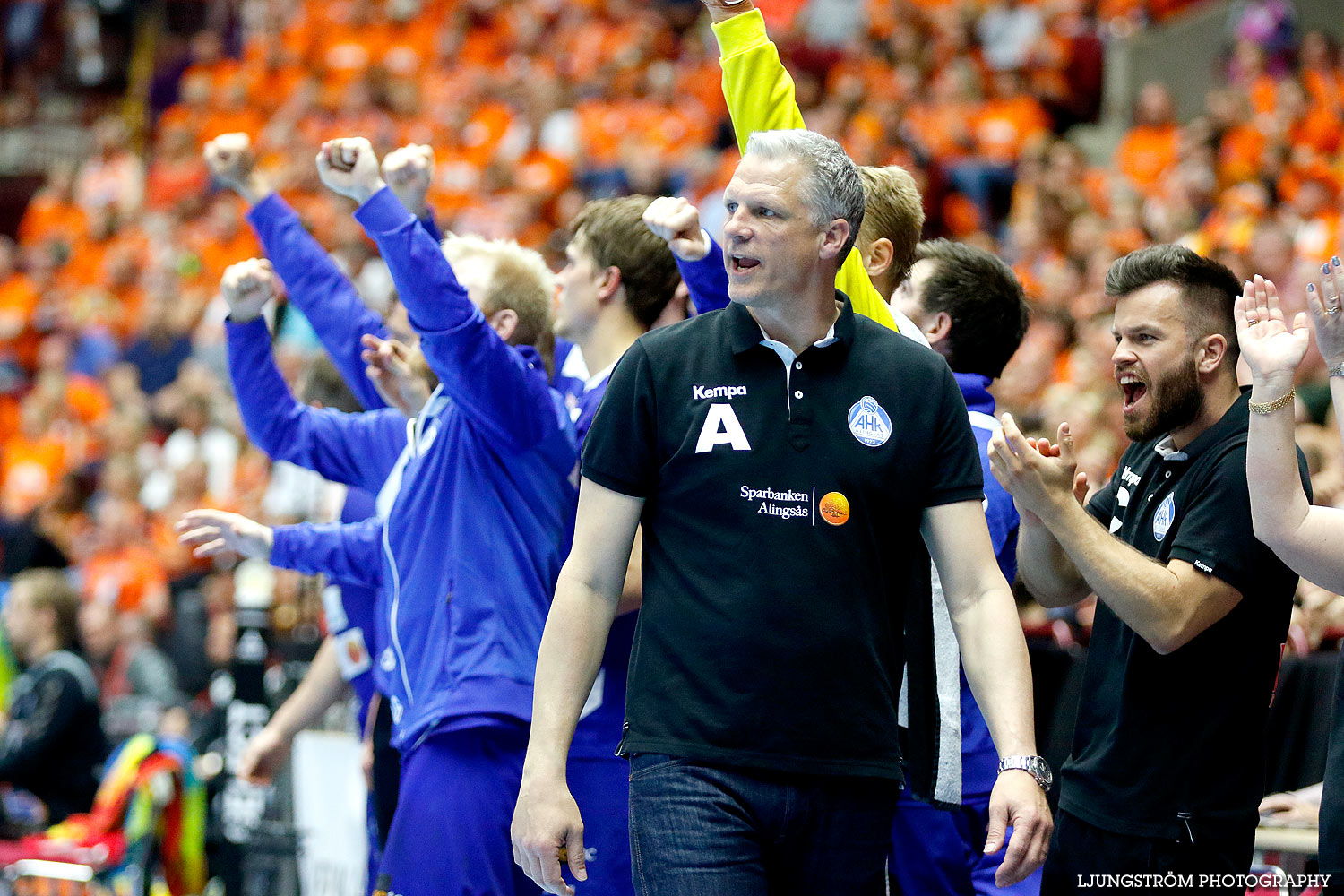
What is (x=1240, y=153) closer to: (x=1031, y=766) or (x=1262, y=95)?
(x=1262, y=95)

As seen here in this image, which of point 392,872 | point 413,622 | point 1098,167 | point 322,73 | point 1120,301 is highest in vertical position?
point 322,73

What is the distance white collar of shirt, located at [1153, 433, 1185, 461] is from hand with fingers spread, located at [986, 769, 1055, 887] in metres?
1.04

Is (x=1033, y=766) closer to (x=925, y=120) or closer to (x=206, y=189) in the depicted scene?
(x=925, y=120)

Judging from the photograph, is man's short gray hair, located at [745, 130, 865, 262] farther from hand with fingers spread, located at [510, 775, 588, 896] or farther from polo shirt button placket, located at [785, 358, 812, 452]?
hand with fingers spread, located at [510, 775, 588, 896]

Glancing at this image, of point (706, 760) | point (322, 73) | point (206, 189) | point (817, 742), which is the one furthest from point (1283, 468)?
point (322, 73)

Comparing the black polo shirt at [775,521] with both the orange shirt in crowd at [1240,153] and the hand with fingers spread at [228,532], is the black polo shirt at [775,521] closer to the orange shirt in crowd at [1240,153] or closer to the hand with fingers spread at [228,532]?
the hand with fingers spread at [228,532]

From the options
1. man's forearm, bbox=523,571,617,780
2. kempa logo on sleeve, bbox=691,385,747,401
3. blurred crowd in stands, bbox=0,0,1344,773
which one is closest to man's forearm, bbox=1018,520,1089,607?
kempa logo on sleeve, bbox=691,385,747,401

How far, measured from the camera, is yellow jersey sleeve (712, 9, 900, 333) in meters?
3.53

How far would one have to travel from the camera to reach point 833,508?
277 centimetres

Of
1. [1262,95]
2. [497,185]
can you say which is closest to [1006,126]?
[1262,95]

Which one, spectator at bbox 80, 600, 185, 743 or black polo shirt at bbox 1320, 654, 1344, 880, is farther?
spectator at bbox 80, 600, 185, 743

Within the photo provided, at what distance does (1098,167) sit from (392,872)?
10263mm

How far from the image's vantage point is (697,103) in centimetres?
1442

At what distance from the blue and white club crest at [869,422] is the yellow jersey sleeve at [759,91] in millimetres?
700
